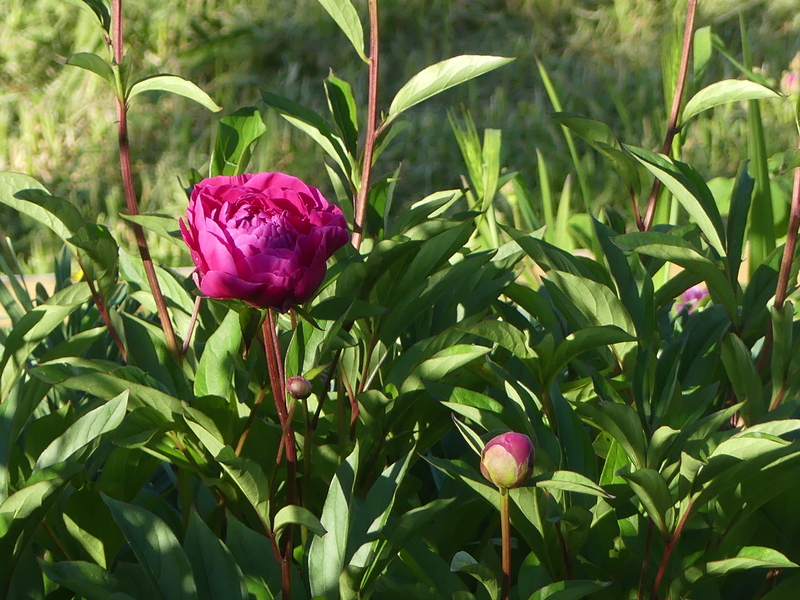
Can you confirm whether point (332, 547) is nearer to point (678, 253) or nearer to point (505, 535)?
point (505, 535)

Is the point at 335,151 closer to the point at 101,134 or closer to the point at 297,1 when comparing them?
the point at 101,134

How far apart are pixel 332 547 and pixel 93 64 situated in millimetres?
361

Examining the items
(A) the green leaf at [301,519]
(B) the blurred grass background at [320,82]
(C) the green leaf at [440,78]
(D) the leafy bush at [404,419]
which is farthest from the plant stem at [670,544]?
(B) the blurred grass background at [320,82]

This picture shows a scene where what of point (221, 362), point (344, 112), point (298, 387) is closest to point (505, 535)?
point (298, 387)

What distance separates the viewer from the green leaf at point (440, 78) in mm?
640

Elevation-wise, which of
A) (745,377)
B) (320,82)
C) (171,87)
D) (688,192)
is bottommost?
(320,82)

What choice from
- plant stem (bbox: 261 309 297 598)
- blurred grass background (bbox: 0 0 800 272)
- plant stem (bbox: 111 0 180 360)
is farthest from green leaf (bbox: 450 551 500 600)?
blurred grass background (bbox: 0 0 800 272)

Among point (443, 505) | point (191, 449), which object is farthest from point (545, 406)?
point (191, 449)

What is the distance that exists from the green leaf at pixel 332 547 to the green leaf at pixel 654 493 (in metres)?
0.17

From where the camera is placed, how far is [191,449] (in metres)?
0.65

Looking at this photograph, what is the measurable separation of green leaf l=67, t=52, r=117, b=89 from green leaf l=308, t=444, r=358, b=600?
0.32 metres

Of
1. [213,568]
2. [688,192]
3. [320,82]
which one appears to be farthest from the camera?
[320,82]

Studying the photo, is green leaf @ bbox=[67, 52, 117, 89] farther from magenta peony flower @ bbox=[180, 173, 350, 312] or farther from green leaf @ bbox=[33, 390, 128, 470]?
green leaf @ bbox=[33, 390, 128, 470]

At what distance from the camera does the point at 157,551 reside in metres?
0.56
